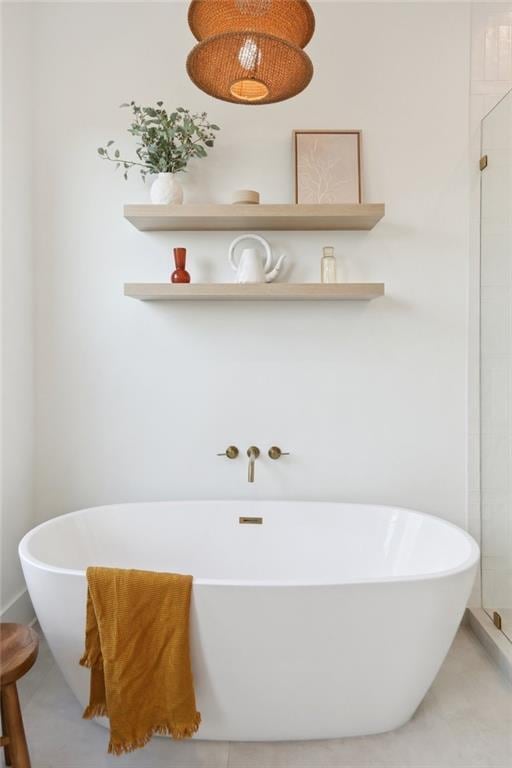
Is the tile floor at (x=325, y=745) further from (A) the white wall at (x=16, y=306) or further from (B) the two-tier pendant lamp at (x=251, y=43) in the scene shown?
(B) the two-tier pendant lamp at (x=251, y=43)

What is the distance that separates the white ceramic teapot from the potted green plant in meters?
0.35

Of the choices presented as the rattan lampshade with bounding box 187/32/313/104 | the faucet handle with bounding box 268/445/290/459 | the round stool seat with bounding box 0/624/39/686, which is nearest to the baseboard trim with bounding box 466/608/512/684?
the faucet handle with bounding box 268/445/290/459

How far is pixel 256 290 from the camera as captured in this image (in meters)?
2.36

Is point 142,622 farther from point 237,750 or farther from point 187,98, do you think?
point 187,98

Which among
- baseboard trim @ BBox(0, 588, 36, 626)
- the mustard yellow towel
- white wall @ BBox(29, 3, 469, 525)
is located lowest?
baseboard trim @ BBox(0, 588, 36, 626)

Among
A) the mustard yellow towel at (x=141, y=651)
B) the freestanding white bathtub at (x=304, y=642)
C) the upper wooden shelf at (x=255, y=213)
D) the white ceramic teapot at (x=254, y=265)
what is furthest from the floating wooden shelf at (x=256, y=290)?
the mustard yellow towel at (x=141, y=651)

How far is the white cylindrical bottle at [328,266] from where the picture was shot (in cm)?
246

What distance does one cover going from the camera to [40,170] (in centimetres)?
261

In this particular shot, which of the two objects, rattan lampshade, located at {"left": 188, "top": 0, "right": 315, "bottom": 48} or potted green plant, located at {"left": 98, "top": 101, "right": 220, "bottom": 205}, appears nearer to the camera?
rattan lampshade, located at {"left": 188, "top": 0, "right": 315, "bottom": 48}

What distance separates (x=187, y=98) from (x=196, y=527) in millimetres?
1950

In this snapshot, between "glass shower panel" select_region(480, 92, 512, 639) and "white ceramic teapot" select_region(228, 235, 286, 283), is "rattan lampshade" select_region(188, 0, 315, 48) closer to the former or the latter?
"white ceramic teapot" select_region(228, 235, 286, 283)

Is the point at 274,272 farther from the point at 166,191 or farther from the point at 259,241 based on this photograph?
the point at 166,191

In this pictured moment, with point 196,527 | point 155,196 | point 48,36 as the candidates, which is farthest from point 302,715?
point 48,36

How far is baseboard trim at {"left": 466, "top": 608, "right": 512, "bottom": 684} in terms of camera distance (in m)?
2.18
